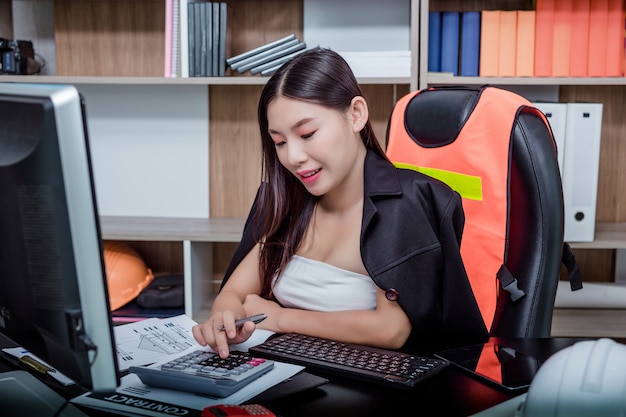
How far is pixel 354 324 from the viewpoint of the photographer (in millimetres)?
1238

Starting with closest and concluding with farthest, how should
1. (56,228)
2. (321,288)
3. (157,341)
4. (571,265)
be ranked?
(56,228) → (157,341) → (321,288) → (571,265)

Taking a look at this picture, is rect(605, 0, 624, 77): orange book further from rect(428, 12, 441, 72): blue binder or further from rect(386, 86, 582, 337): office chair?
rect(386, 86, 582, 337): office chair

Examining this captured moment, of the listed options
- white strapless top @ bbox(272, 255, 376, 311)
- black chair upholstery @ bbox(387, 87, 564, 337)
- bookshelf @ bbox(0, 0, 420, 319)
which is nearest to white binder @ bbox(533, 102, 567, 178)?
bookshelf @ bbox(0, 0, 420, 319)

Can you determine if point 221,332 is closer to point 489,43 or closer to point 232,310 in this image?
point 232,310

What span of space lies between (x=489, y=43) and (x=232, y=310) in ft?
5.11

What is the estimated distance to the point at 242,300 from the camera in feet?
4.86

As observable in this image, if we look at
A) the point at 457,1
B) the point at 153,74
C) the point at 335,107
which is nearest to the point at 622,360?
the point at 335,107

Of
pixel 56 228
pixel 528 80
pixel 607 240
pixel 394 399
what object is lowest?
pixel 607 240

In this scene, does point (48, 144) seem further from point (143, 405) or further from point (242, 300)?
point (242, 300)

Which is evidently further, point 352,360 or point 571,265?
point 571,265

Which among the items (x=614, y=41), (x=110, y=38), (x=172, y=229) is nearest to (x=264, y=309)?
(x=172, y=229)

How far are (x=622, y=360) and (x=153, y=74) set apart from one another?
2424 mm

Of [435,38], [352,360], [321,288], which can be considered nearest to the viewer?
[352,360]

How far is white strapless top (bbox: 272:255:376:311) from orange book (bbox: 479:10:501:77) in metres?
1.33
